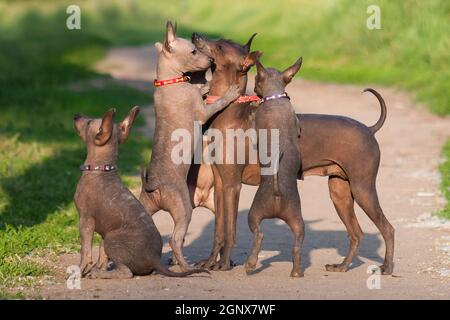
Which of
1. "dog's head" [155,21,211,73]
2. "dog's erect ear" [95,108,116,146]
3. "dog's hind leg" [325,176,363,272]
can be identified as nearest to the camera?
"dog's erect ear" [95,108,116,146]

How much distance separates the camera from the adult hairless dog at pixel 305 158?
844 cm

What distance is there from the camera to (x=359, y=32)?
25328 mm

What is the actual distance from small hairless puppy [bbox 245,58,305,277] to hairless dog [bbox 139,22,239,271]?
0.38m

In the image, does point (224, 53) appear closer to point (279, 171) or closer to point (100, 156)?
point (279, 171)

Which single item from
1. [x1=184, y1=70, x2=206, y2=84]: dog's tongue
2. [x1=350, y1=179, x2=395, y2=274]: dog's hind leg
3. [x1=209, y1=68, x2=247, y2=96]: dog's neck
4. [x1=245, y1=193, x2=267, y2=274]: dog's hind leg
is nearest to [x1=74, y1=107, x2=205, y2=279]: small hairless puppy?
[x1=245, y1=193, x2=267, y2=274]: dog's hind leg

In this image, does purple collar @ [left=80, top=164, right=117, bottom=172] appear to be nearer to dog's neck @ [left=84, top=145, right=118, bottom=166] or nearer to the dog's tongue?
dog's neck @ [left=84, top=145, right=118, bottom=166]

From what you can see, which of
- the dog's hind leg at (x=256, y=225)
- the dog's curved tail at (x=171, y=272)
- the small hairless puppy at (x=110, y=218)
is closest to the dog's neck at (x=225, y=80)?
the small hairless puppy at (x=110, y=218)

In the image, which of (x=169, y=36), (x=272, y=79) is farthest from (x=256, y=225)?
(x=169, y=36)

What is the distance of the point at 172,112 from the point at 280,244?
7.20 ft

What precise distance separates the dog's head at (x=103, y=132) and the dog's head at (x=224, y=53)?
0.84 m

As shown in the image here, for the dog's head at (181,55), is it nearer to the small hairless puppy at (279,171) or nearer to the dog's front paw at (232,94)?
the dog's front paw at (232,94)

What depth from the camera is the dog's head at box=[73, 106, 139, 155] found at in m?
7.97

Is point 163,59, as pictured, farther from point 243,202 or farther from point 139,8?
point 139,8

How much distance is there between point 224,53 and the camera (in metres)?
8.56
